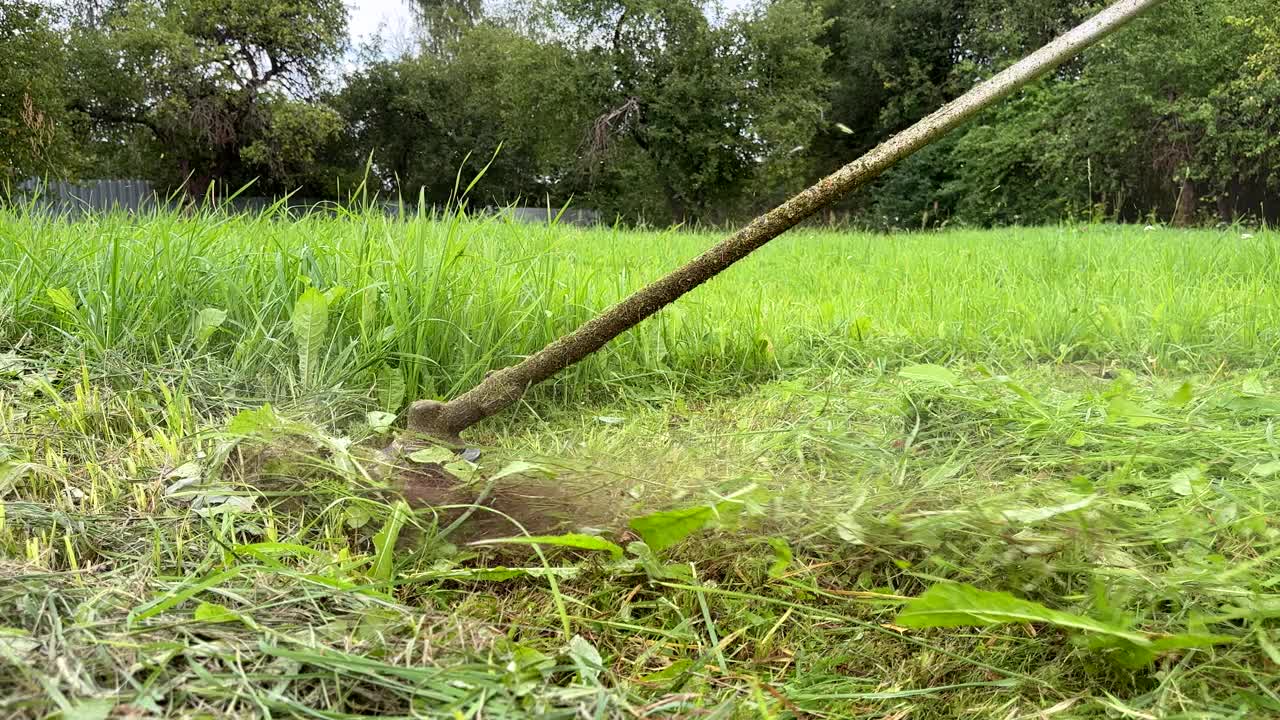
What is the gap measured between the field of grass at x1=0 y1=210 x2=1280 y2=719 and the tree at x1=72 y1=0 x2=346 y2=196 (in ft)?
60.1

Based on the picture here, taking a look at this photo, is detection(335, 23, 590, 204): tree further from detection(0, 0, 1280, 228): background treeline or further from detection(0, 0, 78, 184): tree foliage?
detection(0, 0, 78, 184): tree foliage

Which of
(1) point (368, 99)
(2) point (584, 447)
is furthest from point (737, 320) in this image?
(1) point (368, 99)

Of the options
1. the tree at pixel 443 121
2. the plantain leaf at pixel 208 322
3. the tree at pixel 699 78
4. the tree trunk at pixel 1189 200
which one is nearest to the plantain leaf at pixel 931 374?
the plantain leaf at pixel 208 322

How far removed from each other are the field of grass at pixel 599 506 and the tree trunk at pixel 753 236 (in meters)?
0.13

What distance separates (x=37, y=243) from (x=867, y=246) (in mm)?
5165

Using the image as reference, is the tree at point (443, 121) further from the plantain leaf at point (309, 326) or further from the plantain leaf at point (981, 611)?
the plantain leaf at point (981, 611)

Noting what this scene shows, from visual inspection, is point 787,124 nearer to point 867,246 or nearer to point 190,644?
point 867,246

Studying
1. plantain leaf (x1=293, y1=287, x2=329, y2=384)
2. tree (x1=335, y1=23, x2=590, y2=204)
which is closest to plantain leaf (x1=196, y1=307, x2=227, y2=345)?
plantain leaf (x1=293, y1=287, x2=329, y2=384)

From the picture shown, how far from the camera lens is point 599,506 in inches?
45.3

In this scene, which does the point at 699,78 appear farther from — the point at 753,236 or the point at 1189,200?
the point at 753,236

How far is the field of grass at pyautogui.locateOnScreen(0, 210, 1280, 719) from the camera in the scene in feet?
2.36

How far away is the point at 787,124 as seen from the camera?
1877 cm

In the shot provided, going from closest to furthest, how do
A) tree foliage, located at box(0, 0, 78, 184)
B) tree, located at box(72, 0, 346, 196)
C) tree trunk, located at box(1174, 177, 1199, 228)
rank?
1. tree trunk, located at box(1174, 177, 1199, 228)
2. tree foliage, located at box(0, 0, 78, 184)
3. tree, located at box(72, 0, 346, 196)

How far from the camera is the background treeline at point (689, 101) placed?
539 inches
